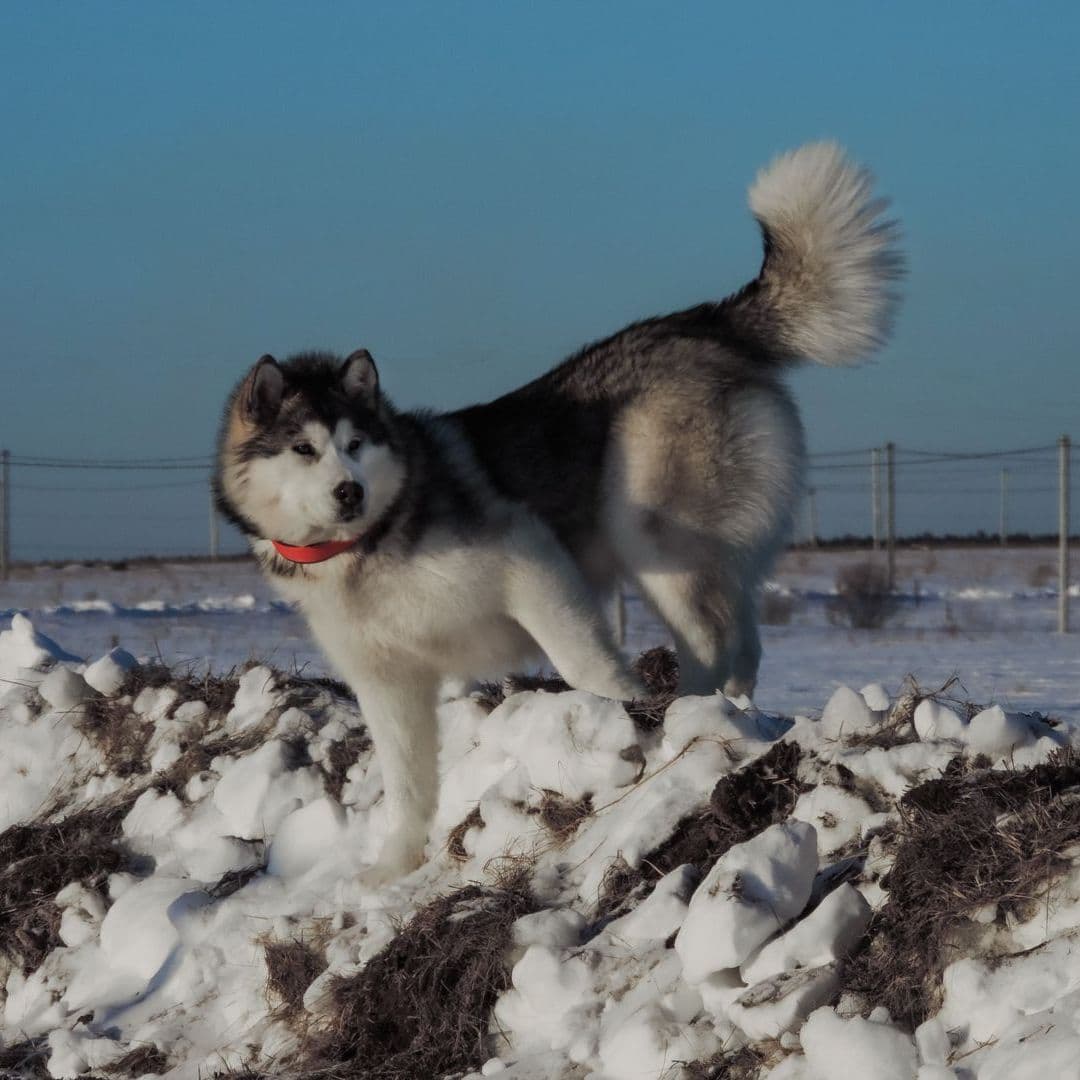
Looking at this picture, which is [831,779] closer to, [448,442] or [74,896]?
[448,442]

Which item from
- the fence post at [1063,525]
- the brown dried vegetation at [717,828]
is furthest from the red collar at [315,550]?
the fence post at [1063,525]

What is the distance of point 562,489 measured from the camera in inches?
225

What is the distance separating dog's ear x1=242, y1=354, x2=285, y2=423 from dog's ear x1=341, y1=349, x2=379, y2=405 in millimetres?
241

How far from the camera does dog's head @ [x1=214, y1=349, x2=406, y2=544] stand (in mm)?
5004

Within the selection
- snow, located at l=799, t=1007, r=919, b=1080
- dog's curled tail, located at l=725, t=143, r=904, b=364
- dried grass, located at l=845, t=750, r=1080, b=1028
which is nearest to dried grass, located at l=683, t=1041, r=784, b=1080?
snow, located at l=799, t=1007, r=919, b=1080

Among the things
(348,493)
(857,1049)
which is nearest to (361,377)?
(348,493)

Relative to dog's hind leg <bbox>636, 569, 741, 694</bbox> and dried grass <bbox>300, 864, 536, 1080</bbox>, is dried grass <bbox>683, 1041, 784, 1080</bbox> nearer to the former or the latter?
dried grass <bbox>300, 864, 536, 1080</bbox>

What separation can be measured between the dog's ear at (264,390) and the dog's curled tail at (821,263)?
81.0 inches

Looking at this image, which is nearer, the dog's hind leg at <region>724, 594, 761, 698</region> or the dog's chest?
the dog's chest

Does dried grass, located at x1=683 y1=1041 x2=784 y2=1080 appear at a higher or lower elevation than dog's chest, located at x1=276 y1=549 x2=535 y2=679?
lower

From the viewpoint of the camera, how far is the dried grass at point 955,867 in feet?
10.9

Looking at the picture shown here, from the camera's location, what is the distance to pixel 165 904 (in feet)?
17.5

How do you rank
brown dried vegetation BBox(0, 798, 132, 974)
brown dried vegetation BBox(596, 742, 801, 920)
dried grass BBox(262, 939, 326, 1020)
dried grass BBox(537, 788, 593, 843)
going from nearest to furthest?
1. brown dried vegetation BBox(596, 742, 801, 920)
2. dried grass BBox(262, 939, 326, 1020)
3. dried grass BBox(537, 788, 593, 843)
4. brown dried vegetation BBox(0, 798, 132, 974)

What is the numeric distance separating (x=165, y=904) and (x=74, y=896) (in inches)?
20.4
